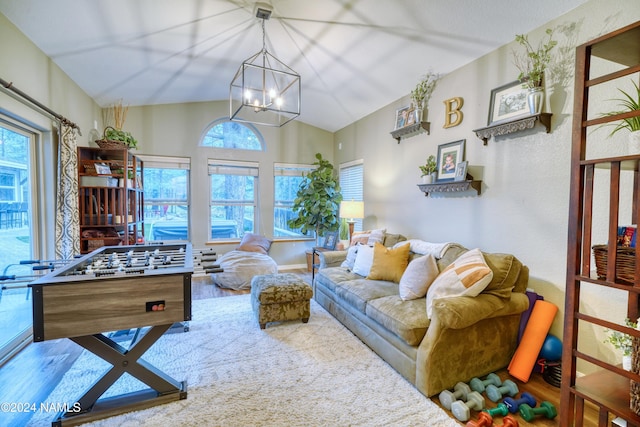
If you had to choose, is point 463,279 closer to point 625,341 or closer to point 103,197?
point 625,341

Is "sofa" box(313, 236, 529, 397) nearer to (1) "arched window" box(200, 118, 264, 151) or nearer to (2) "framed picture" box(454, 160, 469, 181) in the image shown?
(2) "framed picture" box(454, 160, 469, 181)

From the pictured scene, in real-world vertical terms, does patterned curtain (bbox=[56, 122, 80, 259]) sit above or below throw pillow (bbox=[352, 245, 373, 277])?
above

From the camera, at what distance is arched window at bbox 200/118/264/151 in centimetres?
527

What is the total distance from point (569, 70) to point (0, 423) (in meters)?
4.44

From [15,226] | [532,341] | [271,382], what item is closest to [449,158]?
[532,341]

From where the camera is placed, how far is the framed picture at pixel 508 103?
2494 millimetres

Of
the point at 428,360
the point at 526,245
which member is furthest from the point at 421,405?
the point at 526,245

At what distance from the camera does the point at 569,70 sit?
222 cm

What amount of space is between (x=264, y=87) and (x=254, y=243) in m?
3.07

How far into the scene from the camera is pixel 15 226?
2711 mm

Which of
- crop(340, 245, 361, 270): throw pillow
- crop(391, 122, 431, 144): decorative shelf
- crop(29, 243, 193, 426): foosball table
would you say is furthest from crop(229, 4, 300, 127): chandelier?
crop(340, 245, 361, 270): throw pillow

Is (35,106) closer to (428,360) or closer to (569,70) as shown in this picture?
(428,360)

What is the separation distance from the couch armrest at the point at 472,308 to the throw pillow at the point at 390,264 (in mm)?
998

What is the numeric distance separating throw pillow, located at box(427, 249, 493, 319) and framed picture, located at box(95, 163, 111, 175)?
3.90 m
